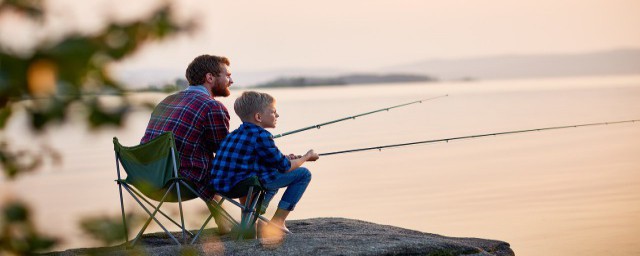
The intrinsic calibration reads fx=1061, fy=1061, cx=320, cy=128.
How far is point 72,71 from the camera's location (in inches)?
39.5

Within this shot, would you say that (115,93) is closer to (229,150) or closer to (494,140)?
(229,150)

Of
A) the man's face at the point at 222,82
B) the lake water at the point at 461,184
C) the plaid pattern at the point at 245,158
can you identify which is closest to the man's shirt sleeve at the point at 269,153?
the plaid pattern at the point at 245,158

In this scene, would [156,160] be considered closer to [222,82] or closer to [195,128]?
[195,128]

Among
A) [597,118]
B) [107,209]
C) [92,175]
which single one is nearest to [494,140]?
[597,118]

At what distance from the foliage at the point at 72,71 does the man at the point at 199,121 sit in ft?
12.6

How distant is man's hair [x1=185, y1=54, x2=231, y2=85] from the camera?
201 inches

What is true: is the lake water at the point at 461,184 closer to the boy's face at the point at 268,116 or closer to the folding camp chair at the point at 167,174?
the folding camp chair at the point at 167,174

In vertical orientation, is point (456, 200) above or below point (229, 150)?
above

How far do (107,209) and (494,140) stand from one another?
14859 mm

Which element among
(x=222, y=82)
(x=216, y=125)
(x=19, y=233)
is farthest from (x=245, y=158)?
(x=19, y=233)

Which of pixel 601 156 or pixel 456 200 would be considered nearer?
pixel 456 200

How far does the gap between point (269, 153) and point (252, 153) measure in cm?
8

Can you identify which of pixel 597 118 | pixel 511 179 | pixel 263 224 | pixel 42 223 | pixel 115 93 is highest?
pixel 597 118

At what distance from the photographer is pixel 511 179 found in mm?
10266
